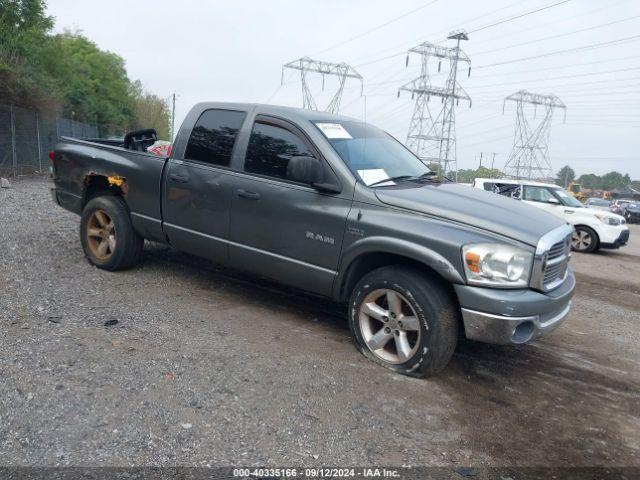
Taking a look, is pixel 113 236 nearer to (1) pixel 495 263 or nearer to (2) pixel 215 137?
(2) pixel 215 137

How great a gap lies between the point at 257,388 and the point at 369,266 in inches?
53.5

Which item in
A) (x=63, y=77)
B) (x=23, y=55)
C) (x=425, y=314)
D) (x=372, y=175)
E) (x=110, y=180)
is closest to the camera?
(x=425, y=314)

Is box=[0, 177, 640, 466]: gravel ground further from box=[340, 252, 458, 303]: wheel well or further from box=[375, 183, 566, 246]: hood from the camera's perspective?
box=[375, 183, 566, 246]: hood

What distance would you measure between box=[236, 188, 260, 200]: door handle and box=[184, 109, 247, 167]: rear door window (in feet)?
1.17

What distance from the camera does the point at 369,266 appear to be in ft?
14.2

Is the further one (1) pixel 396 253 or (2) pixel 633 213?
(2) pixel 633 213

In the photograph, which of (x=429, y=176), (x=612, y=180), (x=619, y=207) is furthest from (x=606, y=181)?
(x=429, y=176)

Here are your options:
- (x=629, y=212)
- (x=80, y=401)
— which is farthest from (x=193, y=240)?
(x=629, y=212)

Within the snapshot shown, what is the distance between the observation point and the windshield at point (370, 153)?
4551mm

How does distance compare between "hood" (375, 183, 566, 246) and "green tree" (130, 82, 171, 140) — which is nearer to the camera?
"hood" (375, 183, 566, 246)

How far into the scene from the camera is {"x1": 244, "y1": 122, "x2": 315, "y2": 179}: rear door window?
471cm

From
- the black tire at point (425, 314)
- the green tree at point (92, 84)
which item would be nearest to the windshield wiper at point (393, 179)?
the black tire at point (425, 314)

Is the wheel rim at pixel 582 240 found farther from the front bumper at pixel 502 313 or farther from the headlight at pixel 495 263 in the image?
the headlight at pixel 495 263

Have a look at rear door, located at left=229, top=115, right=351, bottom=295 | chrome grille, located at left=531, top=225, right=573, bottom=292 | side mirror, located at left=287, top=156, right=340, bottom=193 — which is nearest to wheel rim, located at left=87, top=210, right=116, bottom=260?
rear door, located at left=229, top=115, right=351, bottom=295
